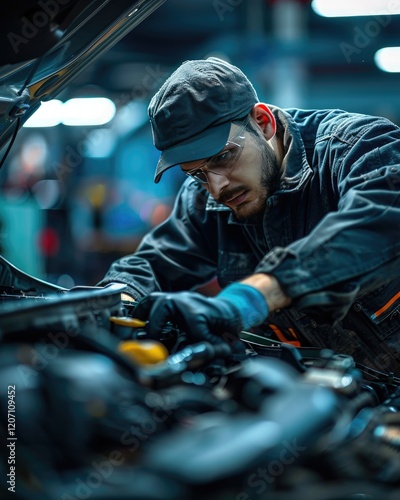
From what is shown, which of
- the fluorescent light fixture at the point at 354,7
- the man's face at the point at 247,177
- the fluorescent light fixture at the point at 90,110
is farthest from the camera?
the fluorescent light fixture at the point at 90,110

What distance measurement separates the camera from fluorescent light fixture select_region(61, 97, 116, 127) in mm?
11086

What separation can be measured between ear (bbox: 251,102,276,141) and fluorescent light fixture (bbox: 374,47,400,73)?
7.90 m

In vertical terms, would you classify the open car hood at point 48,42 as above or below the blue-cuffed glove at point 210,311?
above

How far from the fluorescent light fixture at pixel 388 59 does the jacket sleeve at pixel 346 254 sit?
836 cm

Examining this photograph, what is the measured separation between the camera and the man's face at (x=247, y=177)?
1.79 metres

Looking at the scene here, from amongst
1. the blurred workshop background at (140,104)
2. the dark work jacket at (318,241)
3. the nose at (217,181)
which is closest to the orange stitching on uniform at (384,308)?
the dark work jacket at (318,241)

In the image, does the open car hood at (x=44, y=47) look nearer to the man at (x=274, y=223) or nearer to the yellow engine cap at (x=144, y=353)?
the man at (x=274, y=223)

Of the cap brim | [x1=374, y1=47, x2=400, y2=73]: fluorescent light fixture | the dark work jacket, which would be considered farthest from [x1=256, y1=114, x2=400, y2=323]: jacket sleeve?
[x1=374, y1=47, x2=400, y2=73]: fluorescent light fixture

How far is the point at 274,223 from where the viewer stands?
1922 millimetres

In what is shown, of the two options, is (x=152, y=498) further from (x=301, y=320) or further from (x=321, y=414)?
(x=301, y=320)

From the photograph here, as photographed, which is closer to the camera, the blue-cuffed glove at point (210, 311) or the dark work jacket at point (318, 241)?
the blue-cuffed glove at point (210, 311)

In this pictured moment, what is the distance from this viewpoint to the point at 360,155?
5.61 feet

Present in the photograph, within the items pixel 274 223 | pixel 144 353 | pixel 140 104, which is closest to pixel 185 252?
pixel 274 223

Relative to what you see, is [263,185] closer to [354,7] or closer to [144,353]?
[144,353]
